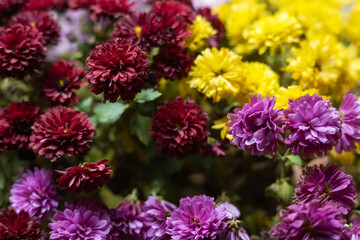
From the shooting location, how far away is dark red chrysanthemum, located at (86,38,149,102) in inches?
29.6

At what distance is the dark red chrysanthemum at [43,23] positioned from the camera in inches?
39.0

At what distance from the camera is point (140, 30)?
A: 937mm

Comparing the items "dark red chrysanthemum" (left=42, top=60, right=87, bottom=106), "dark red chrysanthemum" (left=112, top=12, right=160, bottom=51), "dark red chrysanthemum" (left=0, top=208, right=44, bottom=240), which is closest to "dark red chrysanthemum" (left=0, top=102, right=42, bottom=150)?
"dark red chrysanthemum" (left=42, top=60, right=87, bottom=106)

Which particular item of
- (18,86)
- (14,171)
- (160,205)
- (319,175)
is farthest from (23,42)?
(319,175)

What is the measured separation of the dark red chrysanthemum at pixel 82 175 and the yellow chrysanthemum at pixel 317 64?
52 centimetres

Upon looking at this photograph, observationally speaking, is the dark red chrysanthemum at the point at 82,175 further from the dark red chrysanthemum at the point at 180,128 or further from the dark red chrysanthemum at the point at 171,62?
the dark red chrysanthemum at the point at 171,62

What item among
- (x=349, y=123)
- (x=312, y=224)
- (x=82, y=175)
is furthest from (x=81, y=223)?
(x=349, y=123)

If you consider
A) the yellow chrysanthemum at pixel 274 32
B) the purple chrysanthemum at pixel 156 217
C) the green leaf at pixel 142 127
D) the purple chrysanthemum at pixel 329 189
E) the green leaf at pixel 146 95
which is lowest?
the purple chrysanthemum at pixel 156 217

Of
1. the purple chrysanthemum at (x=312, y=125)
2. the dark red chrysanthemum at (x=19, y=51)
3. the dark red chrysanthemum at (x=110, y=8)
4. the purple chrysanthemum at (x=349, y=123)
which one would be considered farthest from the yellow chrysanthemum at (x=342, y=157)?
the dark red chrysanthemum at (x=19, y=51)

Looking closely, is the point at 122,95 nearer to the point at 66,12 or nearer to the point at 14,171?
the point at 14,171

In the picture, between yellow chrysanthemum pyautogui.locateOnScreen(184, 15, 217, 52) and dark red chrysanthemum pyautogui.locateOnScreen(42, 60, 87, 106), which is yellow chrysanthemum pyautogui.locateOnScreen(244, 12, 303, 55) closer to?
yellow chrysanthemum pyautogui.locateOnScreen(184, 15, 217, 52)

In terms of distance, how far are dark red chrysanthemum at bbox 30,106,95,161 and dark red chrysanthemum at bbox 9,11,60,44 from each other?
0.92 feet

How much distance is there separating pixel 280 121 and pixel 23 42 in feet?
1.99

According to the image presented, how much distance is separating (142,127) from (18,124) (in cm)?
30
